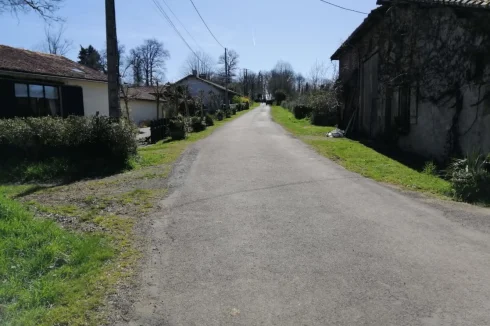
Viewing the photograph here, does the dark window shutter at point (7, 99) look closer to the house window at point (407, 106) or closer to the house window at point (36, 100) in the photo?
the house window at point (36, 100)

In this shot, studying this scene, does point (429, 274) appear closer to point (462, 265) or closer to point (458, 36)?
point (462, 265)

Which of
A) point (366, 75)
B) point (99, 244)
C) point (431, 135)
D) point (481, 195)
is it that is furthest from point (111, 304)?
point (366, 75)

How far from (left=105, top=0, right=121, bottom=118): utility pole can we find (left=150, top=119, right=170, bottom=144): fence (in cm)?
664

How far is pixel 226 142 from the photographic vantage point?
17094 millimetres

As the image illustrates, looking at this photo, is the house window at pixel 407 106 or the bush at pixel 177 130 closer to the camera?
the house window at pixel 407 106

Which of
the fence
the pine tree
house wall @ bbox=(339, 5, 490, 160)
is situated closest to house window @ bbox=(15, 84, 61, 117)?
the fence

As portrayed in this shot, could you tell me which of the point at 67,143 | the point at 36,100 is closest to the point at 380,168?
the point at 67,143

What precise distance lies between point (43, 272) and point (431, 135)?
37.6 feet

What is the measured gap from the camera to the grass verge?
3408 mm

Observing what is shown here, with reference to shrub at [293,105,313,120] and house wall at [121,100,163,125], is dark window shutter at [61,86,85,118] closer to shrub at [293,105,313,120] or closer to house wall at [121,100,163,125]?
house wall at [121,100,163,125]

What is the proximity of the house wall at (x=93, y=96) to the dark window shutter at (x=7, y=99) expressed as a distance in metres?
3.81

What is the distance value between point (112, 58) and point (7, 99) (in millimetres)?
7521

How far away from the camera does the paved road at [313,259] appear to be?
134 inches

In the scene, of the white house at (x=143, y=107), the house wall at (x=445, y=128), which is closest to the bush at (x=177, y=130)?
the house wall at (x=445, y=128)
